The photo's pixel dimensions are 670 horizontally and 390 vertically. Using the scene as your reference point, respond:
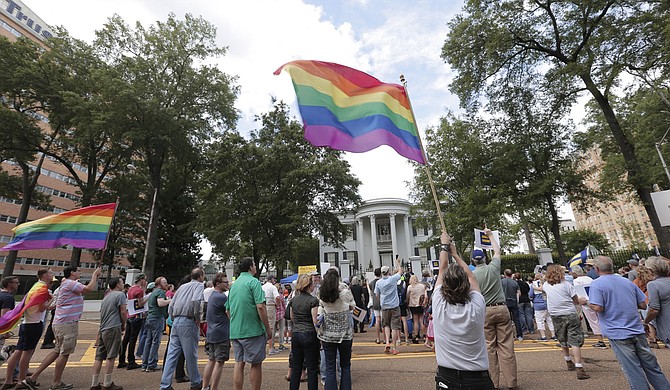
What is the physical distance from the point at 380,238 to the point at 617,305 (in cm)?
4100

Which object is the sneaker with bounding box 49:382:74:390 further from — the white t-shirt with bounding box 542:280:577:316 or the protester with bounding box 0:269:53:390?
the white t-shirt with bounding box 542:280:577:316

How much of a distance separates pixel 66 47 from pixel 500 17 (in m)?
30.7

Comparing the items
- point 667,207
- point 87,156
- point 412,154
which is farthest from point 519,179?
point 87,156

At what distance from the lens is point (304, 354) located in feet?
15.4

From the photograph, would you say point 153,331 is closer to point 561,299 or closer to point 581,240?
point 561,299

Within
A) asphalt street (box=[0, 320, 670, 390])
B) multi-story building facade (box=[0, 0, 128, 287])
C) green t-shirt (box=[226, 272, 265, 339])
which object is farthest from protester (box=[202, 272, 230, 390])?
multi-story building facade (box=[0, 0, 128, 287])

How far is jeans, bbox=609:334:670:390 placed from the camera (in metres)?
3.75

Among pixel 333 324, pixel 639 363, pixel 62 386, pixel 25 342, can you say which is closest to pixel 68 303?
pixel 25 342

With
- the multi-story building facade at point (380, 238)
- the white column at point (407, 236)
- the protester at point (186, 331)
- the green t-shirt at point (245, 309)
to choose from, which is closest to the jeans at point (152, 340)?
the protester at point (186, 331)

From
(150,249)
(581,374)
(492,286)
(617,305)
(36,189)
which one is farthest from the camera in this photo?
(36,189)

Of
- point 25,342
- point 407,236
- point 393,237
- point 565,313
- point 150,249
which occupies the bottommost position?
point 25,342

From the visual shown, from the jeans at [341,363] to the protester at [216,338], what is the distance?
5.28ft

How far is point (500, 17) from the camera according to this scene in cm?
1991

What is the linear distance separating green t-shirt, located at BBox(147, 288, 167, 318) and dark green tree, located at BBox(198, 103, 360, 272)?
16.1 meters
